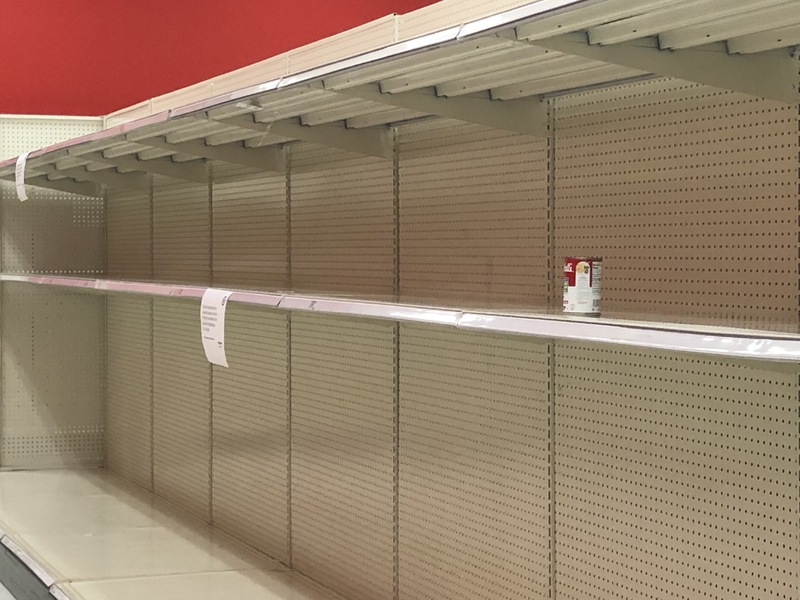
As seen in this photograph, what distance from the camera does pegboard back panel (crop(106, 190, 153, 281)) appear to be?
5.50 m

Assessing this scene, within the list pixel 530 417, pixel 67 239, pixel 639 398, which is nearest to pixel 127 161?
pixel 67 239

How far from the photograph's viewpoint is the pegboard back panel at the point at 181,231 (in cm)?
484

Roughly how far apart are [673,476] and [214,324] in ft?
4.62

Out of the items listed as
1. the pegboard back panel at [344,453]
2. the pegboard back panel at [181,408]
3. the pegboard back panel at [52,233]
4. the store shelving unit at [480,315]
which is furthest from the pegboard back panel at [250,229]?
the pegboard back panel at [52,233]

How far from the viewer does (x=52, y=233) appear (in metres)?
5.94

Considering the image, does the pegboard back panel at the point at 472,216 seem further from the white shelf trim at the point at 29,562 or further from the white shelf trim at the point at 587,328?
the white shelf trim at the point at 29,562

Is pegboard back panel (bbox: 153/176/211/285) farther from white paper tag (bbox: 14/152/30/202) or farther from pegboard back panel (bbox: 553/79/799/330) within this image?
pegboard back panel (bbox: 553/79/799/330)

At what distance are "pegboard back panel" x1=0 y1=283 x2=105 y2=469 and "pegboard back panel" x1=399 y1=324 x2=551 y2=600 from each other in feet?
10.4

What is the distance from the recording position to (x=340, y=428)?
373cm

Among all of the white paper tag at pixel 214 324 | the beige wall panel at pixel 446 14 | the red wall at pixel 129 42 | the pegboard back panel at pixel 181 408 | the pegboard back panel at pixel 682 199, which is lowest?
the pegboard back panel at pixel 181 408

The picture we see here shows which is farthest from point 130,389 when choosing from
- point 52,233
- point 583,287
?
point 583,287

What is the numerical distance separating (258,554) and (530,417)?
5.70 feet

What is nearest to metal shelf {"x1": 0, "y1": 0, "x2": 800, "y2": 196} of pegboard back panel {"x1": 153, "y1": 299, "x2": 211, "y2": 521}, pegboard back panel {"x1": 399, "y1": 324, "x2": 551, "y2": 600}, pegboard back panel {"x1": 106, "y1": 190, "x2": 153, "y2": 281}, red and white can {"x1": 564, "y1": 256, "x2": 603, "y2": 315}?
red and white can {"x1": 564, "y1": 256, "x2": 603, "y2": 315}

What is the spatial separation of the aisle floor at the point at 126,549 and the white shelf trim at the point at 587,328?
116cm
